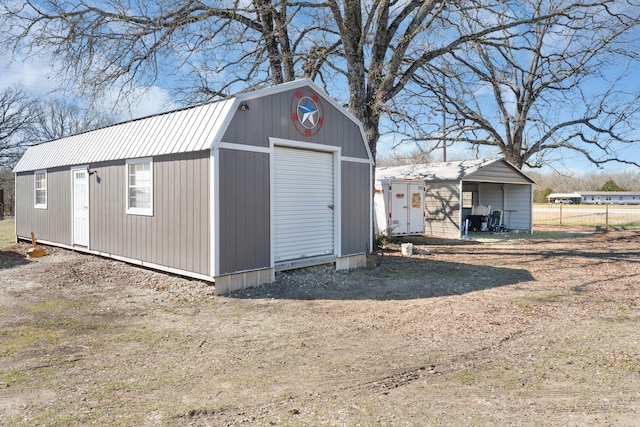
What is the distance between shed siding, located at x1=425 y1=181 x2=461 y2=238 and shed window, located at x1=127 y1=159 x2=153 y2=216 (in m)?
11.1

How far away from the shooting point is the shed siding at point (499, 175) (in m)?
16.1

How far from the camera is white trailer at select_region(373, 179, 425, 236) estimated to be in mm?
14711

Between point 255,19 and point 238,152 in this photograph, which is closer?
A: point 238,152

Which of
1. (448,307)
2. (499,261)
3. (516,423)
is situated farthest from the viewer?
(499,261)

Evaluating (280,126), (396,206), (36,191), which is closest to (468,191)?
(396,206)

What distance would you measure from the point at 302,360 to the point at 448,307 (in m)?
2.83

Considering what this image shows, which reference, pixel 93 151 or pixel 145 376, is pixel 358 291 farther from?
pixel 93 151

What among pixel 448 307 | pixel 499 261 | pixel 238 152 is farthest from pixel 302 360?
pixel 499 261

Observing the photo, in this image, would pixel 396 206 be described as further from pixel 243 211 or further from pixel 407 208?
pixel 243 211

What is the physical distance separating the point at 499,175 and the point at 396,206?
16.9ft

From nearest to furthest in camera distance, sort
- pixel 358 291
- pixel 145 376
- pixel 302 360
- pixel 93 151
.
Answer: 1. pixel 145 376
2. pixel 302 360
3. pixel 358 291
4. pixel 93 151

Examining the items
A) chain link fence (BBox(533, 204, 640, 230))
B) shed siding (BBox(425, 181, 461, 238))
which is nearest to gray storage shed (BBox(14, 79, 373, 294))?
shed siding (BBox(425, 181, 461, 238))

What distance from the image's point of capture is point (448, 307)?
20.2ft

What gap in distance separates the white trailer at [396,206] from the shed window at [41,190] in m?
9.81
